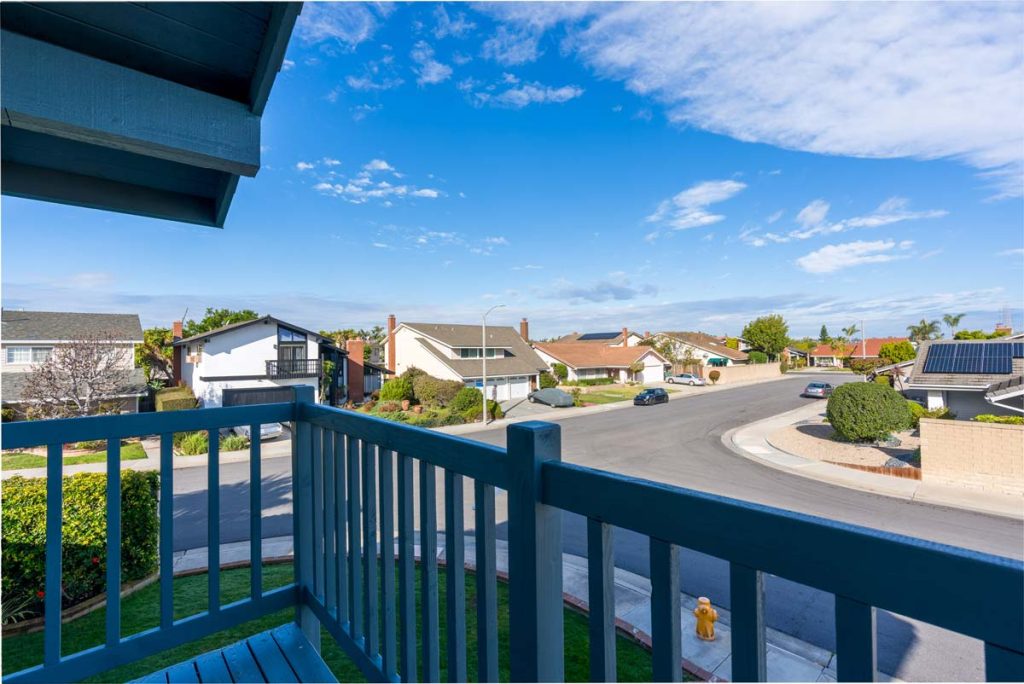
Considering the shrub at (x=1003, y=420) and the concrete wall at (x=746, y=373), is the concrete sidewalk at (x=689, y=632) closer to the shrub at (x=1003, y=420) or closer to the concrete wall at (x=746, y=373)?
the shrub at (x=1003, y=420)

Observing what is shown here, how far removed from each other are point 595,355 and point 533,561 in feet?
111

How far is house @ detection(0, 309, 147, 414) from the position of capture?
49.0 feet

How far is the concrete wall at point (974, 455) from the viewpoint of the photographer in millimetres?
8664

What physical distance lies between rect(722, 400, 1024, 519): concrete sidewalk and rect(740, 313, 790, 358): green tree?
37.3 metres

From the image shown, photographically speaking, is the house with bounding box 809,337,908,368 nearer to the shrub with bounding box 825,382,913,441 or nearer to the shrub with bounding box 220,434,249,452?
the shrub with bounding box 825,382,913,441

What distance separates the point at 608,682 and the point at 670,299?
184ft

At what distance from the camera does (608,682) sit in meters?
0.92

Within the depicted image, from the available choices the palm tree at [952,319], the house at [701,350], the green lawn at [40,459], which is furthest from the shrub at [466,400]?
the palm tree at [952,319]

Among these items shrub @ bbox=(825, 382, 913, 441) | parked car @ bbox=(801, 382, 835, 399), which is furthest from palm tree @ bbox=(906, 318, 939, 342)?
shrub @ bbox=(825, 382, 913, 441)

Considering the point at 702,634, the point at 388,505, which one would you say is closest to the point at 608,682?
the point at 388,505

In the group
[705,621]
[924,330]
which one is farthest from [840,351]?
[705,621]

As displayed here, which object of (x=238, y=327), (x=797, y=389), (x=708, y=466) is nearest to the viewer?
(x=708, y=466)

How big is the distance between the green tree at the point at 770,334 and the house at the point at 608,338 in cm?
1262

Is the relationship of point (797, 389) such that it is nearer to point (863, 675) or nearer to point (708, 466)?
point (708, 466)
